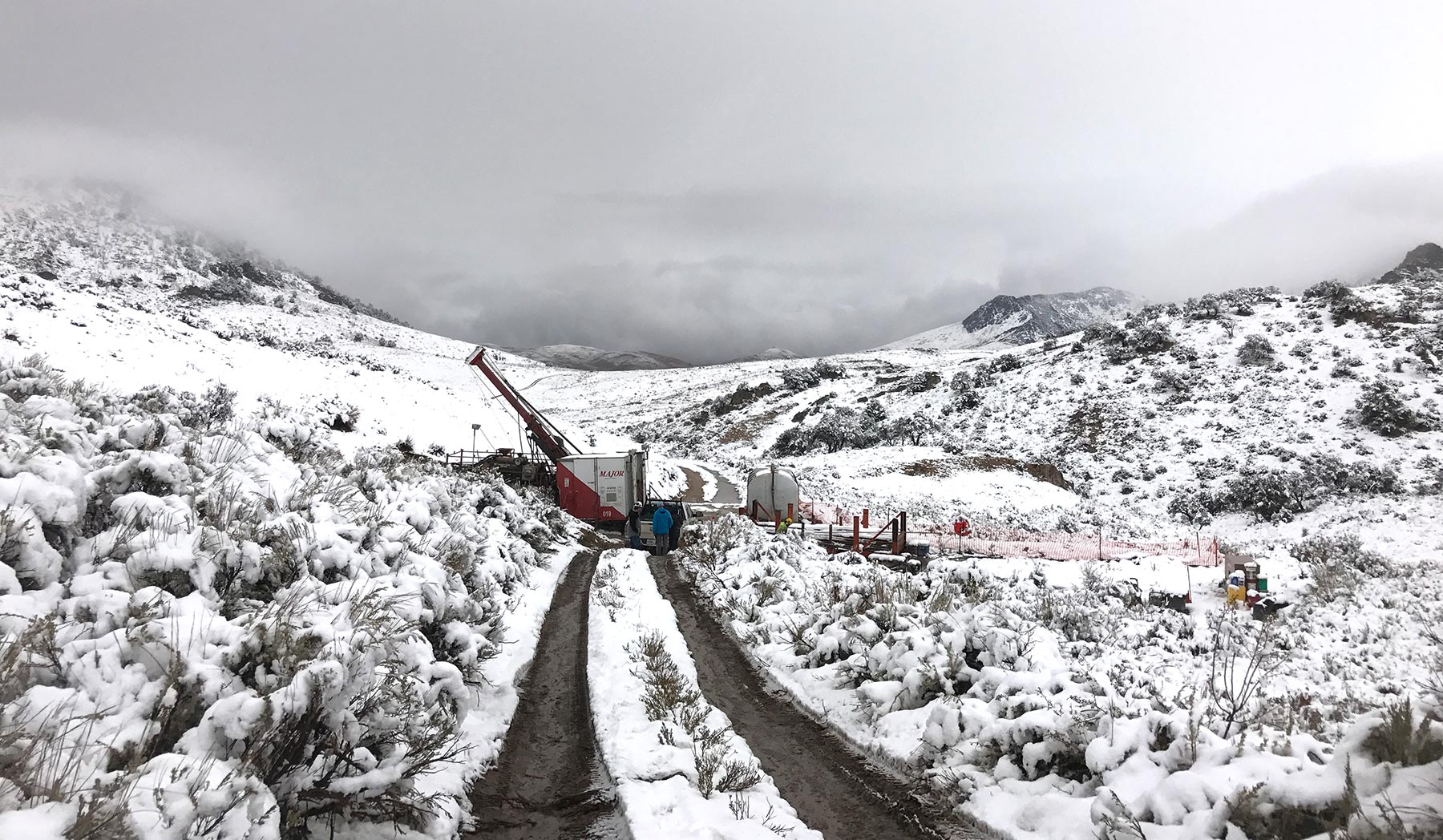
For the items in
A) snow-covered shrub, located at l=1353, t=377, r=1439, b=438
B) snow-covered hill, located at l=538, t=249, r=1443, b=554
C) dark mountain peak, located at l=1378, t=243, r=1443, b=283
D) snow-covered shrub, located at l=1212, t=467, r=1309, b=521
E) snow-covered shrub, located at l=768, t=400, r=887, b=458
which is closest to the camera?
snow-covered shrub, located at l=1212, t=467, r=1309, b=521

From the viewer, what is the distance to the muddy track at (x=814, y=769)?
5098 millimetres

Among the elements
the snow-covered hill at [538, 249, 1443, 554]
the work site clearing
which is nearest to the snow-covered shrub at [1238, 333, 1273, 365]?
the snow-covered hill at [538, 249, 1443, 554]

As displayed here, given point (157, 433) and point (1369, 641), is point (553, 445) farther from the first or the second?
point (1369, 641)

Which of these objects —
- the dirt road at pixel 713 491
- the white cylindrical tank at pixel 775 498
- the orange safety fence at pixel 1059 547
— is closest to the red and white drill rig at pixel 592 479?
the white cylindrical tank at pixel 775 498

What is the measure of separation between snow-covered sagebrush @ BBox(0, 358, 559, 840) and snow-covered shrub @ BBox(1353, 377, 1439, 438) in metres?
44.1

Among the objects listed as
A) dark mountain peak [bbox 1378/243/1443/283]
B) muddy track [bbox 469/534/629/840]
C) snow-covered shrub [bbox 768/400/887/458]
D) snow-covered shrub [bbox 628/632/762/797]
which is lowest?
muddy track [bbox 469/534/629/840]

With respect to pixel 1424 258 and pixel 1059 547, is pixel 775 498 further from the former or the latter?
pixel 1424 258

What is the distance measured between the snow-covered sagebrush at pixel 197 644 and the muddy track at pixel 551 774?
1.51 ft

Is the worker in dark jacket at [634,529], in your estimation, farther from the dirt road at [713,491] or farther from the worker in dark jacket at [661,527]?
the dirt road at [713,491]

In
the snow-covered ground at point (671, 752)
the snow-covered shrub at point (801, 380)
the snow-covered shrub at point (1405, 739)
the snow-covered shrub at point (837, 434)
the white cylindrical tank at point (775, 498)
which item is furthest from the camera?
the snow-covered shrub at point (801, 380)

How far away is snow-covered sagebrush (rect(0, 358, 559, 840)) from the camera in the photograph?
2.92 m

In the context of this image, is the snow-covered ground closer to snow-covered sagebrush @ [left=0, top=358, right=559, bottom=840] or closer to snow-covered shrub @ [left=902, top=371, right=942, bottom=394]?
snow-covered sagebrush @ [left=0, top=358, right=559, bottom=840]

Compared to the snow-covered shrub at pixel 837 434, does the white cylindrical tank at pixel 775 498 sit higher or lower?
lower

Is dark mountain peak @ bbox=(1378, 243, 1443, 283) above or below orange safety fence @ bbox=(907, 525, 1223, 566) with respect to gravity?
above
